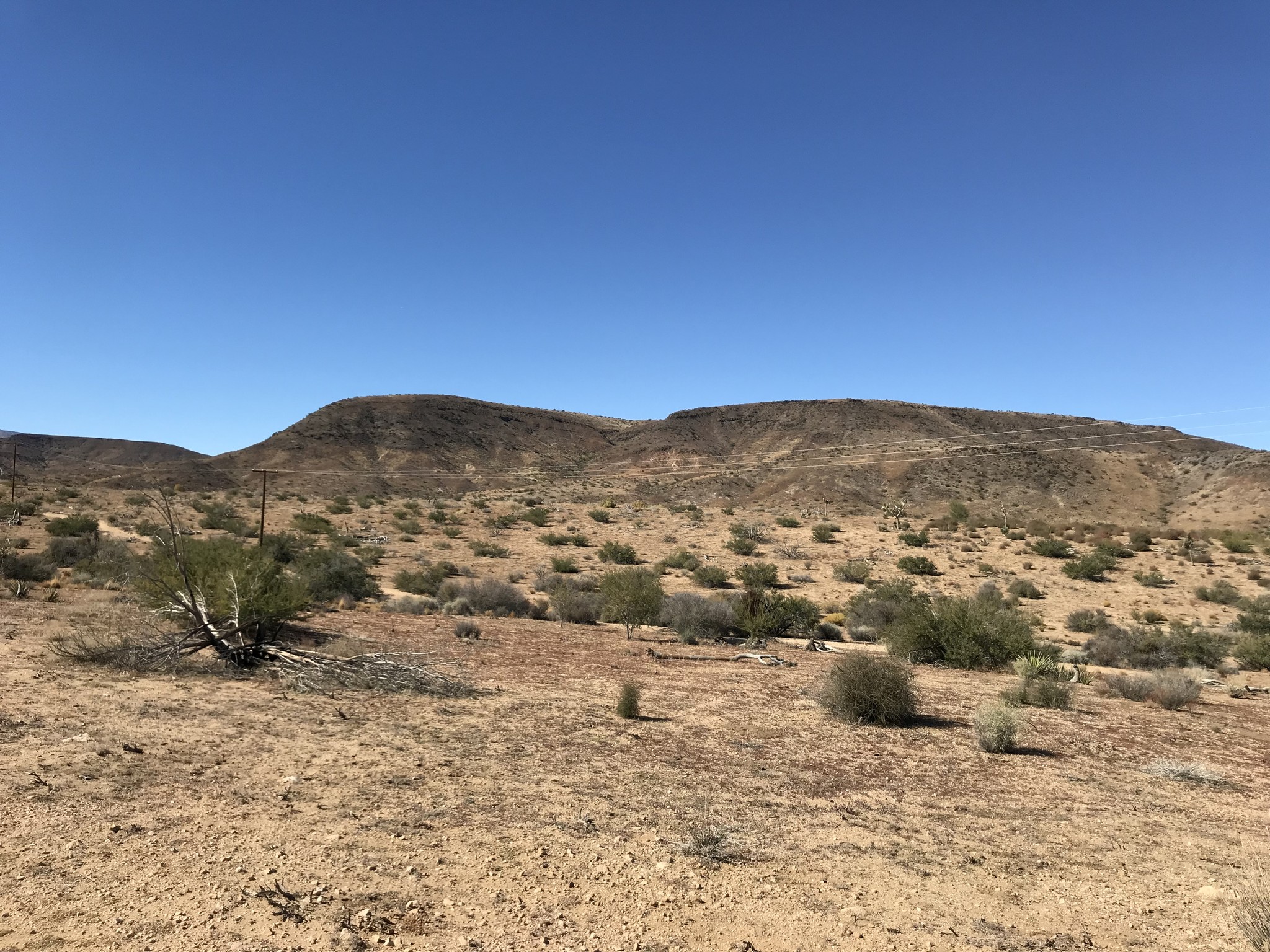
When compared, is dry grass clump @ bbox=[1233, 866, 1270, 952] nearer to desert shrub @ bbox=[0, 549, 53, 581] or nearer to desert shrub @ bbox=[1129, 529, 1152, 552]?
desert shrub @ bbox=[0, 549, 53, 581]

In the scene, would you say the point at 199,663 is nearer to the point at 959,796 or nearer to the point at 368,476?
the point at 959,796

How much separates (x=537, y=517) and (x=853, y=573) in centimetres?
2041

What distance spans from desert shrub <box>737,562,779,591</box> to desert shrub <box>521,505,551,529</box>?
16.0 meters

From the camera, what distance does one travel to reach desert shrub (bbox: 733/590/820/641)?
71.5 ft

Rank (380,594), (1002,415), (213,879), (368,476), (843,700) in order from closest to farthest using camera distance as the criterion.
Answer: (213,879) < (843,700) < (380,594) < (368,476) < (1002,415)

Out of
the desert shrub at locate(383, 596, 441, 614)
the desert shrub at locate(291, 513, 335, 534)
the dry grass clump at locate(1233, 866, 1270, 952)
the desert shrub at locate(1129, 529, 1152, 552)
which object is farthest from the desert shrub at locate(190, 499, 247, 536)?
the desert shrub at locate(1129, 529, 1152, 552)

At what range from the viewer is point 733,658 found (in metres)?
18.1

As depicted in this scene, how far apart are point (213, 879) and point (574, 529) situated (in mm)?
39366

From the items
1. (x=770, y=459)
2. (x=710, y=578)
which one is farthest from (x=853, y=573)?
(x=770, y=459)

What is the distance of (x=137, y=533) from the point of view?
35406 mm

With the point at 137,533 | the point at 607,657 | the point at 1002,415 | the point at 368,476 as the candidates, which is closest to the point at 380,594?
the point at 607,657

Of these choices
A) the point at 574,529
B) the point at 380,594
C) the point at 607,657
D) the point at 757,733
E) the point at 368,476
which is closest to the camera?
the point at 757,733

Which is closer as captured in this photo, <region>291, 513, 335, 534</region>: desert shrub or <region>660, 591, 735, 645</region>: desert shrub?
<region>660, 591, 735, 645</region>: desert shrub

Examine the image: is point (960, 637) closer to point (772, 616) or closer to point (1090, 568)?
point (772, 616)
